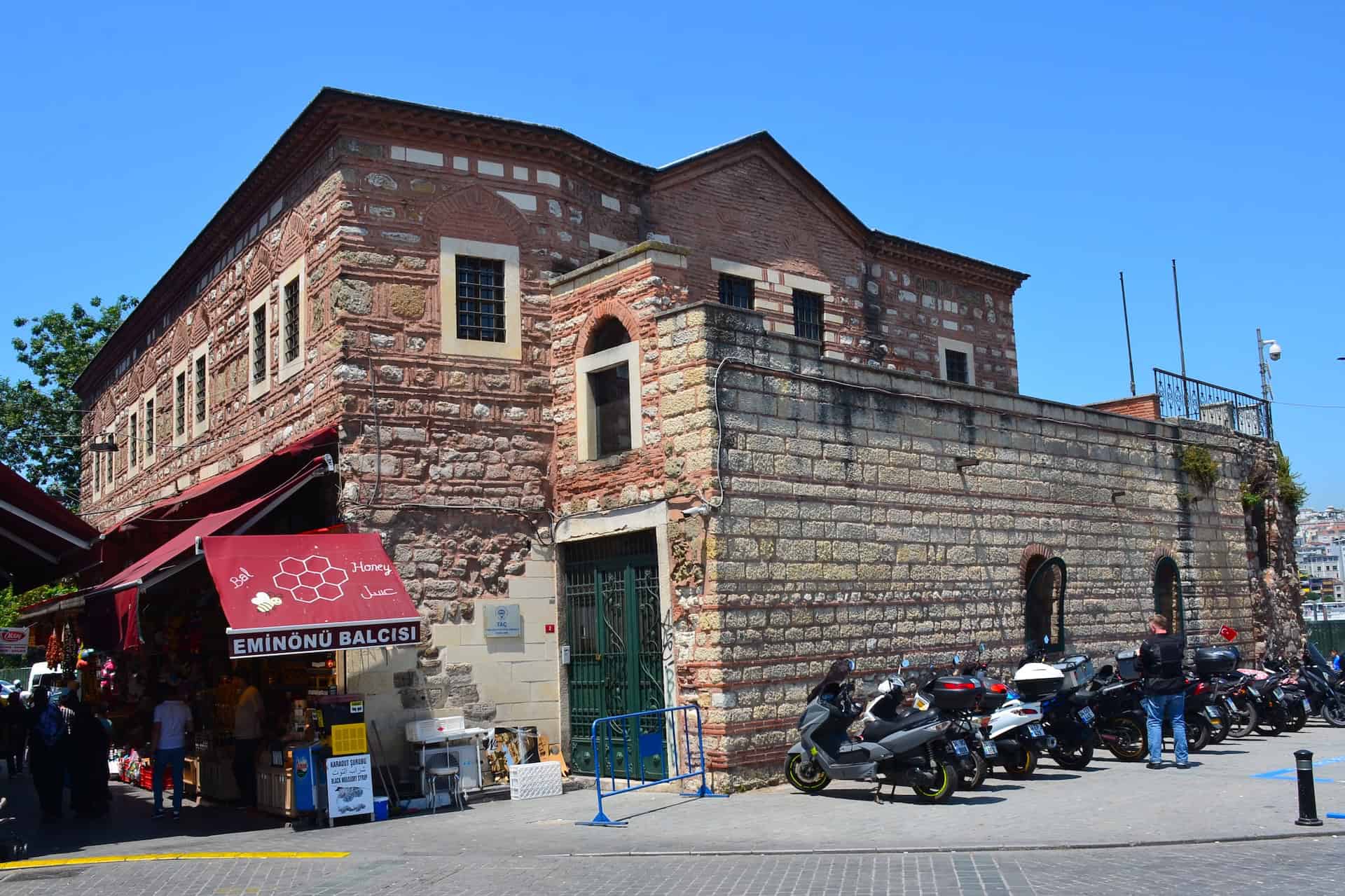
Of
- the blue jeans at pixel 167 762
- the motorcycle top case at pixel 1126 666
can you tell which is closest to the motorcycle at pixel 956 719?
the motorcycle top case at pixel 1126 666

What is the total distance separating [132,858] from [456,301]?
23.2 ft

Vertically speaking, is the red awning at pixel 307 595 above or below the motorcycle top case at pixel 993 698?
above

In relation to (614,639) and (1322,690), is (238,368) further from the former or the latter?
(1322,690)

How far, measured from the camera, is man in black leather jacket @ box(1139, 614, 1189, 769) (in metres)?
12.9

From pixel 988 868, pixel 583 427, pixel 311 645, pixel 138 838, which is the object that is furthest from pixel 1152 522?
pixel 138 838

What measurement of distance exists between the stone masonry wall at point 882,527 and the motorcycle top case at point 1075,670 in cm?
188

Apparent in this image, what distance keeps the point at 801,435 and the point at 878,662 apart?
2.90 m

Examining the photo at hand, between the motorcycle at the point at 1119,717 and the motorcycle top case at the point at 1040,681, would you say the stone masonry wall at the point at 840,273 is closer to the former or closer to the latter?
the motorcycle top case at the point at 1040,681

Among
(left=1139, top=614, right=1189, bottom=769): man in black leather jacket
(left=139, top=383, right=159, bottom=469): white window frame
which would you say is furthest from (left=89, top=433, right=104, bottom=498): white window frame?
(left=1139, top=614, right=1189, bottom=769): man in black leather jacket

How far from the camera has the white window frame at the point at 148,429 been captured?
2212cm

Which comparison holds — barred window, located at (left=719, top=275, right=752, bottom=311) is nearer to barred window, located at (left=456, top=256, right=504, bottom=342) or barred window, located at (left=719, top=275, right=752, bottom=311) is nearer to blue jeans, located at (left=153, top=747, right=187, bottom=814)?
barred window, located at (left=456, top=256, right=504, bottom=342)

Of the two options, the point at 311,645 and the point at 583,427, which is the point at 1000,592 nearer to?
the point at 583,427

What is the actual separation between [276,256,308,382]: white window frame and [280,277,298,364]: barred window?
0.03m

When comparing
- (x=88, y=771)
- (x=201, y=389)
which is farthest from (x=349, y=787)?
(x=201, y=389)
